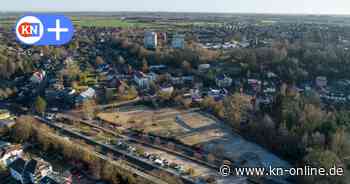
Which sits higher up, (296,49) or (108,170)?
(296,49)

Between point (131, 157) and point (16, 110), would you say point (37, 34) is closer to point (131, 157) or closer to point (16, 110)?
point (131, 157)

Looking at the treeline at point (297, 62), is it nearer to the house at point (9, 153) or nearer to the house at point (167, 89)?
the house at point (167, 89)

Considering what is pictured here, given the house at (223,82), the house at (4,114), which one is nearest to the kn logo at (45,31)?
the house at (4,114)

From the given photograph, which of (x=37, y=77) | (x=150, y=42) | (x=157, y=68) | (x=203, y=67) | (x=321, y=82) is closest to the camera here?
(x=321, y=82)

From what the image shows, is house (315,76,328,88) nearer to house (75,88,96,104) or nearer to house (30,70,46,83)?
house (75,88,96,104)

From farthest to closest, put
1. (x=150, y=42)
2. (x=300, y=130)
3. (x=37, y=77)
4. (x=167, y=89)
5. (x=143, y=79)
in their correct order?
(x=150, y=42), (x=37, y=77), (x=143, y=79), (x=167, y=89), (x=300, y=130)

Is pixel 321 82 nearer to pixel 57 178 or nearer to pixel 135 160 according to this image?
pixel 135 160

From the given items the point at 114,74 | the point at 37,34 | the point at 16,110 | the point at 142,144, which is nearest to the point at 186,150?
the point at 142,144

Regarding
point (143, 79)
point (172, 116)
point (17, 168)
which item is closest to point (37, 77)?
point (143, 79)
